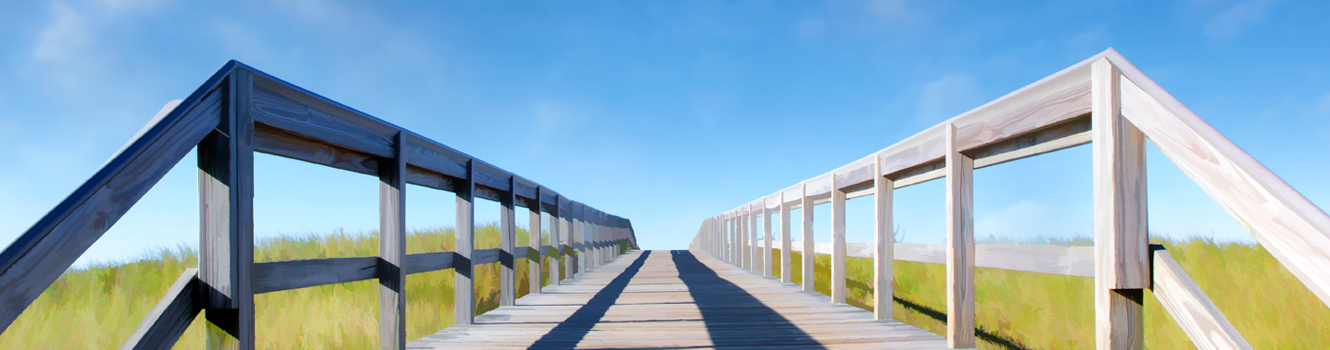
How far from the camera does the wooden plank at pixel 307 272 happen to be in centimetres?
247

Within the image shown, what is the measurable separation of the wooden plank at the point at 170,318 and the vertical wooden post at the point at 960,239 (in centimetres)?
326

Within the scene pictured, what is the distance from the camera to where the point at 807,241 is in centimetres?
709

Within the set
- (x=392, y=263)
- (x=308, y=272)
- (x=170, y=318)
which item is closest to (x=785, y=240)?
(x=392, y=263)

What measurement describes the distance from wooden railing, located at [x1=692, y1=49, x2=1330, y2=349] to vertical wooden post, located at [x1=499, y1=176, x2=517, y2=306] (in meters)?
3.20

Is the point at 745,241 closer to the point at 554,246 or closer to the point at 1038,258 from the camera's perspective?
the point at 554,246

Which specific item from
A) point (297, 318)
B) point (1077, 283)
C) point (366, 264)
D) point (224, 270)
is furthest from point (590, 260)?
point (224, 270)

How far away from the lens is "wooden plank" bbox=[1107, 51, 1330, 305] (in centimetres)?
159

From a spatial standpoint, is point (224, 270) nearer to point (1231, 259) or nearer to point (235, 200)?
point (235, 200)

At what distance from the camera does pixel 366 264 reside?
3.27m

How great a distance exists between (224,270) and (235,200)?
234 mm

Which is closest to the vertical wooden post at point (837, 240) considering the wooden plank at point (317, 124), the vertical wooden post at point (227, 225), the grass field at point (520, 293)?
the grass field at point (520, 293)

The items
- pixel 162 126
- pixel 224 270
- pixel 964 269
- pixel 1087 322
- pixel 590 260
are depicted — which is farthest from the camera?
pixel 590 260

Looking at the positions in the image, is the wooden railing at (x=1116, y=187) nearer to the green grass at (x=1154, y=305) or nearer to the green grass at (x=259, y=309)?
the green grass at (x=1154, y=305)

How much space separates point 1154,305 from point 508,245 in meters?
5.83
